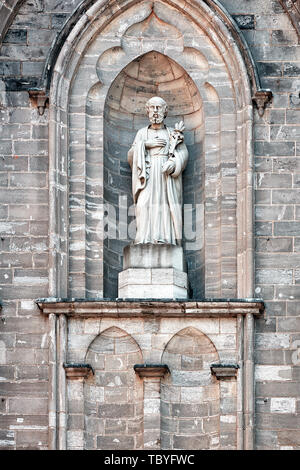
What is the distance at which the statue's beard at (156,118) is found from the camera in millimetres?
28609

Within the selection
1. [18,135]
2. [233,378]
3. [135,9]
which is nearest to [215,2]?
[135,9]

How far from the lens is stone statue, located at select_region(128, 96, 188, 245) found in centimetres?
2822

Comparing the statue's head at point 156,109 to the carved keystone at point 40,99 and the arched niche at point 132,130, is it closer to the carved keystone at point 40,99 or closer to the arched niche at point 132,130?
the arched niche at point 132,130

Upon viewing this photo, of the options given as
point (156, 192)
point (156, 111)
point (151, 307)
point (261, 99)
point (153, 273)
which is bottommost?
point (151, 307)

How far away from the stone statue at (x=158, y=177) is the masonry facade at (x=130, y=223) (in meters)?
0.38

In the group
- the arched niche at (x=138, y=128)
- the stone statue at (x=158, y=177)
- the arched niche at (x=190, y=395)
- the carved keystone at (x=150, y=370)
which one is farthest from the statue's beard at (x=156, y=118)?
the carved keystone at (x=150, y=370)

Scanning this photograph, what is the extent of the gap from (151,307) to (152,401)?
1.16m

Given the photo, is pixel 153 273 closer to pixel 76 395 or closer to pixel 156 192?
pixel 156 192

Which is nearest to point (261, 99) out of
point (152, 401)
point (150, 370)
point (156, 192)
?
point (156, 192)

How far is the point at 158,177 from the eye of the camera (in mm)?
28375

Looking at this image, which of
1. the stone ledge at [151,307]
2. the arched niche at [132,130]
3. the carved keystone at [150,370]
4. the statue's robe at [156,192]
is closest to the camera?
the carved keystone at [150,370]

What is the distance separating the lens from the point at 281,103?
28.6 m

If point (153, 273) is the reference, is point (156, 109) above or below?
above

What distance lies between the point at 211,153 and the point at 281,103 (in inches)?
42.8
